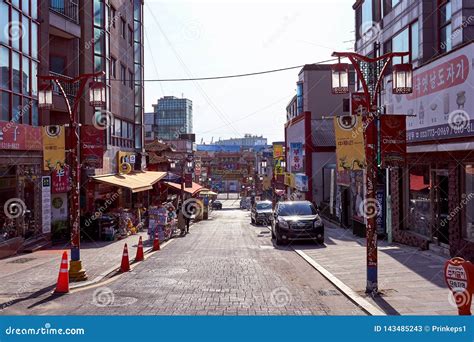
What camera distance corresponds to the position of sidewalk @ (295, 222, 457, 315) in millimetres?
10195

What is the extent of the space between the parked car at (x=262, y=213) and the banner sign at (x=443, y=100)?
20.7 metres

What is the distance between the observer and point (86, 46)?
2852 cm

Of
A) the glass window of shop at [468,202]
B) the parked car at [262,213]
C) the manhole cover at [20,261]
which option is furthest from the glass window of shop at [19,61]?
the parked car at [262,213]

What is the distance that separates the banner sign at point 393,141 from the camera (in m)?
13.2

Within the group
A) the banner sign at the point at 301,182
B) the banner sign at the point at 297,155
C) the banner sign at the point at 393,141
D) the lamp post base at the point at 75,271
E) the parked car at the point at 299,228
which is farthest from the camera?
the banner sign at the point at 297,155

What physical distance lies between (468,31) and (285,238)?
10521 millimetres

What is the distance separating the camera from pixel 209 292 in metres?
11.7

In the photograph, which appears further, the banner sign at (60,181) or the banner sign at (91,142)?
the banner sign at (60,181)

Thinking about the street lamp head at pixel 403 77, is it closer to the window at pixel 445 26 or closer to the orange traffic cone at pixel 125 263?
the window at pixel 445 26

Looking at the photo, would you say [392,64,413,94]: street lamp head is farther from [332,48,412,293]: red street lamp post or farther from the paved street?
the paved street

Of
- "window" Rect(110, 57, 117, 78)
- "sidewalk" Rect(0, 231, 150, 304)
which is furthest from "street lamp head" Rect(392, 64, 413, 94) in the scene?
"window" Rect(110, 57, 117, 78)

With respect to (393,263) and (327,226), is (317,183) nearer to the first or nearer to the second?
(327,226)

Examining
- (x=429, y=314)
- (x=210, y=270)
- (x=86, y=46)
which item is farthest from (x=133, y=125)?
(x=429, y=314)

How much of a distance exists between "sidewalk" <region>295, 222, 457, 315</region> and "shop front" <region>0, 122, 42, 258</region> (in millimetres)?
11425
